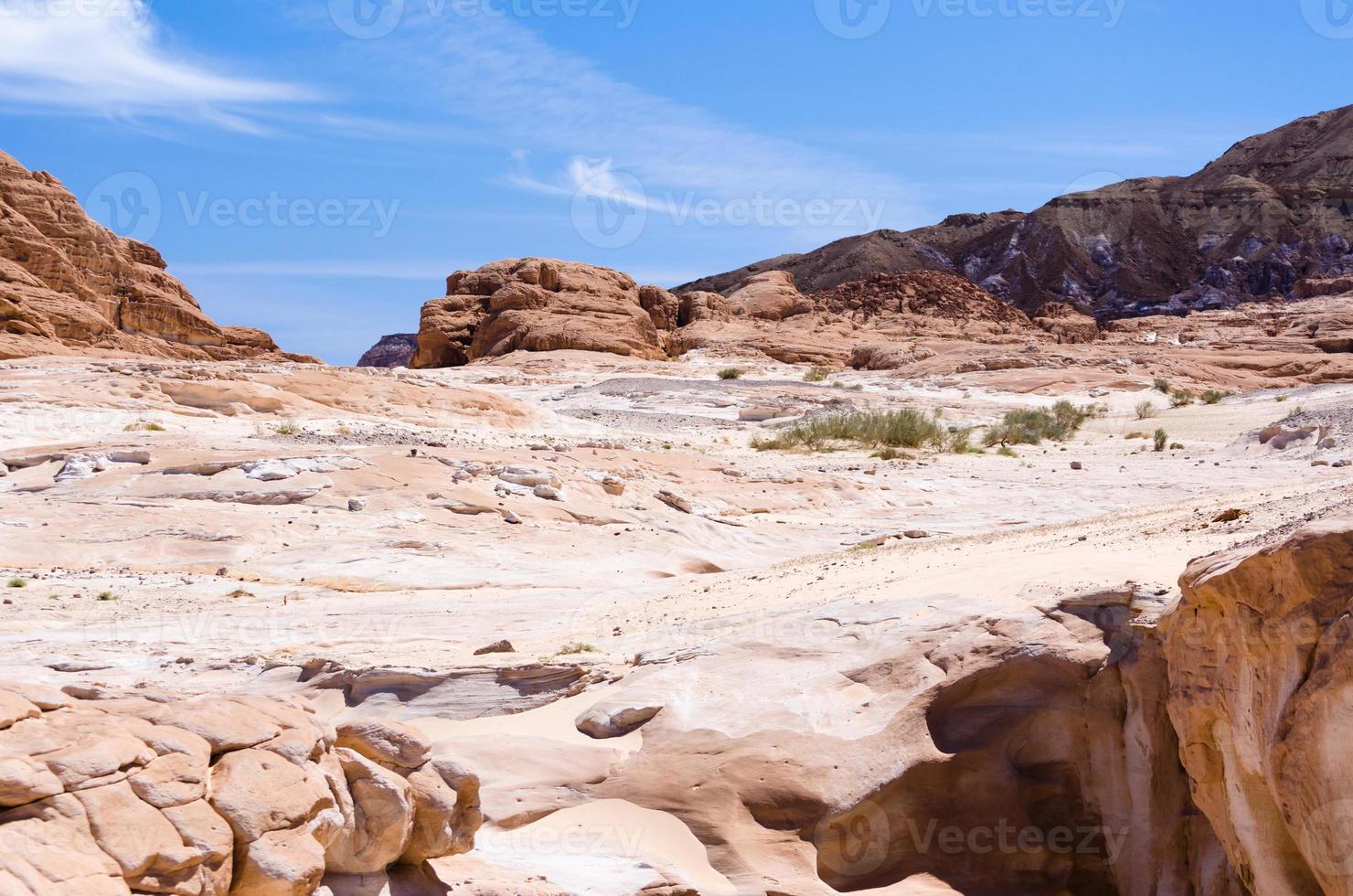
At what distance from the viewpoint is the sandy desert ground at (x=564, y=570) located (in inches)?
215

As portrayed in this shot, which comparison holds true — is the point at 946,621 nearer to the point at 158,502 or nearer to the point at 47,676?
the point at 47,676

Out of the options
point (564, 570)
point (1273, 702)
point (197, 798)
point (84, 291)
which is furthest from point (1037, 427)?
point (84, 291)

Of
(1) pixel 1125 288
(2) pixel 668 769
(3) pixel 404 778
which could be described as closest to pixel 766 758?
(2) pixel 668 769

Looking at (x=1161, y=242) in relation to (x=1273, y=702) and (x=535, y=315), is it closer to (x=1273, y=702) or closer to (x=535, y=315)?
(x=535, y=315)

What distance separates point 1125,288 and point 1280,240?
10579mm

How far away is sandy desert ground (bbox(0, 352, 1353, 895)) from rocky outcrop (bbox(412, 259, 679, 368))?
68.8ft

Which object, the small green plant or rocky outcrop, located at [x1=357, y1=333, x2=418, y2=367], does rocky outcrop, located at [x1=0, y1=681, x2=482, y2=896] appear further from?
rocky outcrop, located at [x1=357, y1=333, x2=418, y2=367]

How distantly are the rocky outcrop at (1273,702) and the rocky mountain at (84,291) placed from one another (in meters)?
30.1

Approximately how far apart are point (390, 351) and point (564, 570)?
9836cm

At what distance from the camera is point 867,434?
23219mm

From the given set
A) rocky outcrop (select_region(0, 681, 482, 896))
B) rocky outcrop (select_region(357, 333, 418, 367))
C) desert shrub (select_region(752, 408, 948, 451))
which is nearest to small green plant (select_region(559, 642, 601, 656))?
rocky outcrop (select_region(0, 681, 482, 896))

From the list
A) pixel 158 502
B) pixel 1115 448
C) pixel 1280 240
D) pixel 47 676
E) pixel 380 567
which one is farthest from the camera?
pixel 1280 240

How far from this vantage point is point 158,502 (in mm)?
12438

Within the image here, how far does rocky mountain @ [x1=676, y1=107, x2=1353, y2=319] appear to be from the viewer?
78875 millimetres
